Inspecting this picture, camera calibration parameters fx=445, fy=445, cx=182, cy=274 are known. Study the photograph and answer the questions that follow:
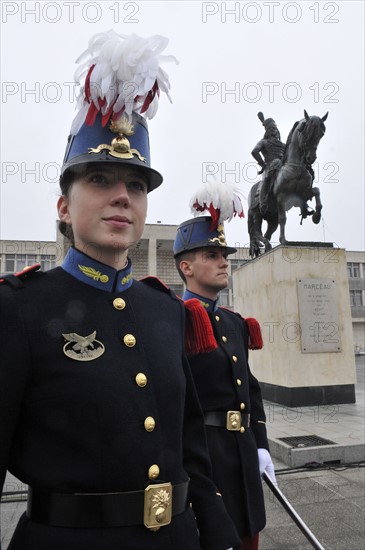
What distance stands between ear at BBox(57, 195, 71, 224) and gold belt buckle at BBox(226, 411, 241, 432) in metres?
1.58

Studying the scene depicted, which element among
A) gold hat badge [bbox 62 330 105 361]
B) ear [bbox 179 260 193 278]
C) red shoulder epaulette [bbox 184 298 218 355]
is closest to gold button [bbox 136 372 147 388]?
gold hat badge [bbox 62 330 105 361]

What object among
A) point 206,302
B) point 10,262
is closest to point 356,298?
point 10,262

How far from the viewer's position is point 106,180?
1.50 m

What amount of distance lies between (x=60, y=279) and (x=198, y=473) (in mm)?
850

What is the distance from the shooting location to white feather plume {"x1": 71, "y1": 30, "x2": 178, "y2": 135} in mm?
1451

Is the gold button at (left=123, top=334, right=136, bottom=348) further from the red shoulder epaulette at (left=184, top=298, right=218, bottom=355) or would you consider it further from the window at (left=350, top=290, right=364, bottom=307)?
the window at (left=350, top=290, right=364, bottom=307)

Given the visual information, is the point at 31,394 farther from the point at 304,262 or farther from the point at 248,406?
the point at 304,262

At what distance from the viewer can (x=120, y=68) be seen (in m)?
1.45

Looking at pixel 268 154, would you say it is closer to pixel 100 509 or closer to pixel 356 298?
pixel 100 509

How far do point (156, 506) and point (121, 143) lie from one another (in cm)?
115

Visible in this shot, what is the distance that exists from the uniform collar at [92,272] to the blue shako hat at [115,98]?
268 mm

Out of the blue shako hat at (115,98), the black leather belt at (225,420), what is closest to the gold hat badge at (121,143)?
the blue shako hat at (115,98)

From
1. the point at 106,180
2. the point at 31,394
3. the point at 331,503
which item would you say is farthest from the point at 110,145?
the point at 331,503

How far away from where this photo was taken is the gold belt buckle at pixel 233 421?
2.58m
